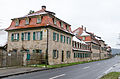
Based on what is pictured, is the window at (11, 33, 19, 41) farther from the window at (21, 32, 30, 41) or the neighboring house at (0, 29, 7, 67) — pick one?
the neighboring house at (0, 29, 7, 67)

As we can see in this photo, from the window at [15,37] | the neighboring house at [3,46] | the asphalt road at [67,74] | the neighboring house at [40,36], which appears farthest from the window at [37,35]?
the asphalt road at [67,74]

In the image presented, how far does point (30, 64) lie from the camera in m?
21.9

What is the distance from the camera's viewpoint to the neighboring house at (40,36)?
79.7 feet

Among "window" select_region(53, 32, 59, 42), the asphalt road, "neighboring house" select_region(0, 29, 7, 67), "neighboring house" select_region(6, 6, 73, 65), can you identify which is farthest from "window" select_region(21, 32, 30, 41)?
the asphalt road

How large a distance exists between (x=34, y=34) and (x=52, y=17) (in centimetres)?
436

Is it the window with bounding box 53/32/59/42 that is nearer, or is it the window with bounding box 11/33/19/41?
the window with bounding box 53/32/59/42

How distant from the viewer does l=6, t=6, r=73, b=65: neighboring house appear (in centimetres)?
2430

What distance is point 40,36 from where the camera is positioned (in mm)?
24844

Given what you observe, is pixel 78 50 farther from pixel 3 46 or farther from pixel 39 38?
pixel 3 46

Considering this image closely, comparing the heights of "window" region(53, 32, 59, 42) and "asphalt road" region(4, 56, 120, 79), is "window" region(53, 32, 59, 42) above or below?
above

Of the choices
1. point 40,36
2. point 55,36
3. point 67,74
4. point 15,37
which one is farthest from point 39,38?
point 67,74

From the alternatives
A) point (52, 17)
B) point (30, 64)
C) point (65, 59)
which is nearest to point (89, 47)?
point (65, 59)

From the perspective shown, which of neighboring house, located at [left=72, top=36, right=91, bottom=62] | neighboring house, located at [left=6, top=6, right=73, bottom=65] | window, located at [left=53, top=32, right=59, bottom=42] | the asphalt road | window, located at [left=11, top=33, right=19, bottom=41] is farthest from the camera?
neighboring house, located at [left=72, top=36, right=91, bottom=62]

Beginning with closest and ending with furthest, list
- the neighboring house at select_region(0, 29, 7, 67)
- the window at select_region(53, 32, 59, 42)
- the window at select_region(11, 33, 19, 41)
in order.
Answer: the neighboring house at select_region(0, 29, 7, 67), the window at select_region(53, 32, 59, 42), the window at select_region(11, 33, 19, 41)
